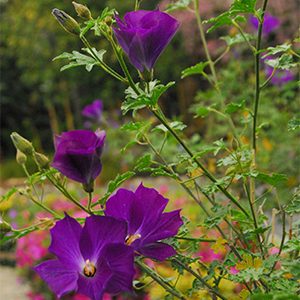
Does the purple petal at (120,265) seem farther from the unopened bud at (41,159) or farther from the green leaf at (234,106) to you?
the green leaf at (234,106)

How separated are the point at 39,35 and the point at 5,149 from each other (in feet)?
9.08

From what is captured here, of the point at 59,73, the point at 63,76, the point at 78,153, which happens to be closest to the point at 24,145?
the point at 78,153

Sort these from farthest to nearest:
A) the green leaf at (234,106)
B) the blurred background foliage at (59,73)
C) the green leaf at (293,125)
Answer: the blurred background foliage at (59,73)
the green leaf at (234,106)
the green leaf at (293,125)

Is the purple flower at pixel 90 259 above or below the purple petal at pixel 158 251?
above

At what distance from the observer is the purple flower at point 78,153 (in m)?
0.63

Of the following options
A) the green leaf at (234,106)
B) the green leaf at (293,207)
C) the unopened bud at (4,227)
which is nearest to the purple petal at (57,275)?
the unopened bud at (4,227)

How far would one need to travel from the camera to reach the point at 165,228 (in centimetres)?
66

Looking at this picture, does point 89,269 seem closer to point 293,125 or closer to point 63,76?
point 293,125

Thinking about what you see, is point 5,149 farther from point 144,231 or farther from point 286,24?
point 144,231

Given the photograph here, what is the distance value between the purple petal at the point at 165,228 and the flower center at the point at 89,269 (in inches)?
2.4

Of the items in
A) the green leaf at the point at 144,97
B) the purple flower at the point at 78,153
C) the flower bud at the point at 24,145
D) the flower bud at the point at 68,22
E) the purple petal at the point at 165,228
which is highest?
the flower bud at the point at 68,22

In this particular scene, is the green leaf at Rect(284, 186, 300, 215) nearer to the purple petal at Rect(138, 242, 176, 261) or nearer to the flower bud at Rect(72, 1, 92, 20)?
the purple petal at Rect(138, 242, 176, 261)

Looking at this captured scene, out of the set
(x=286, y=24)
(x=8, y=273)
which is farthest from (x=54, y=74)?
(x=8, y=273)

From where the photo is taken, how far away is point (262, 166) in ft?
9.73
